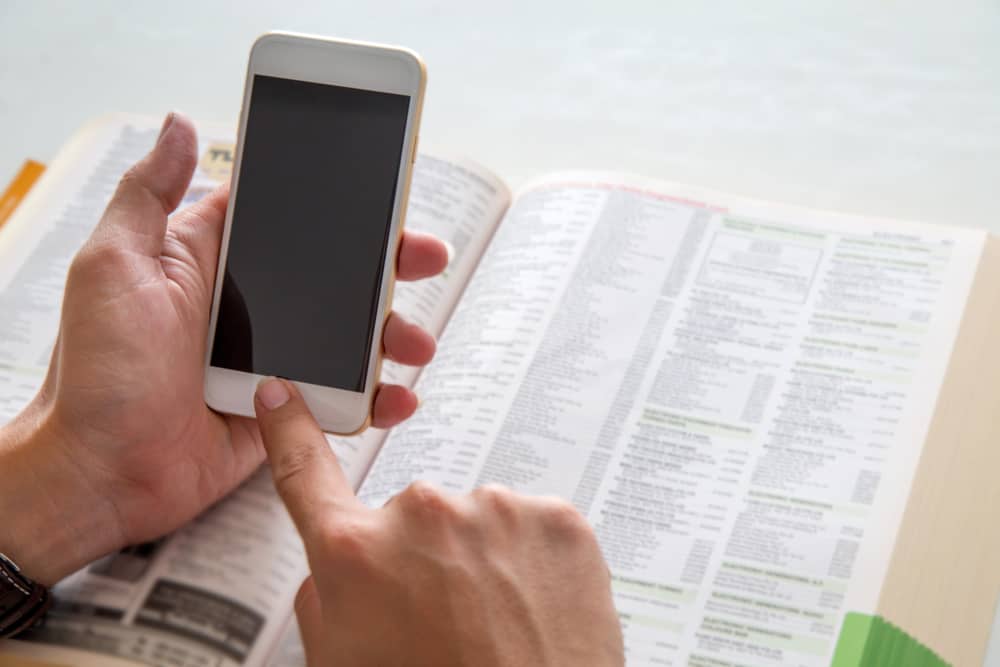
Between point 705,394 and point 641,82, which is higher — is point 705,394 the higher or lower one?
the lower one

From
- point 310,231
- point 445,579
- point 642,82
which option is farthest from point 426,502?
point 642,82

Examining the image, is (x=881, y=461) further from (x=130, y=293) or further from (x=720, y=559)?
(x=130, y=293)

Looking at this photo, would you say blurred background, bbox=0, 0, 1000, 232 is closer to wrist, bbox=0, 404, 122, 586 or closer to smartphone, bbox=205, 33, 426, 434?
smartphone, bbox=205, 33, 426, 434

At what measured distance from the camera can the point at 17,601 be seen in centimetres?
58

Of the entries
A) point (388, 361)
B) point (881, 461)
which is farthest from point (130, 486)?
point (881, 461)

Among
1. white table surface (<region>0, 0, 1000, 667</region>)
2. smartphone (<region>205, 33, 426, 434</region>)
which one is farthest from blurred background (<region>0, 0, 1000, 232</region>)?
smartphone (<region>205, 33, 426, 434</region>)

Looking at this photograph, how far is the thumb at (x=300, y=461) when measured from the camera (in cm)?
52

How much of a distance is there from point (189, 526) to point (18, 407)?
162 mm

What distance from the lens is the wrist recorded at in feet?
1.99

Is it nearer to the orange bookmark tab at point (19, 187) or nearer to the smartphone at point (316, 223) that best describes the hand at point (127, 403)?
the smartphone at point (316, 223)

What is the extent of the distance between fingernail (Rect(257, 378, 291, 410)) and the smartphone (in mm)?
18

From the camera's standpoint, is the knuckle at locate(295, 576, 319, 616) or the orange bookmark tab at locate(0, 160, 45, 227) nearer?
the knuckle at locate(295, 576, 319, 616)

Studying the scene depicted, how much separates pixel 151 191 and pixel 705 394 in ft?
1.18

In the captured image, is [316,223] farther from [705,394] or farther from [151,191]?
[705,394]
